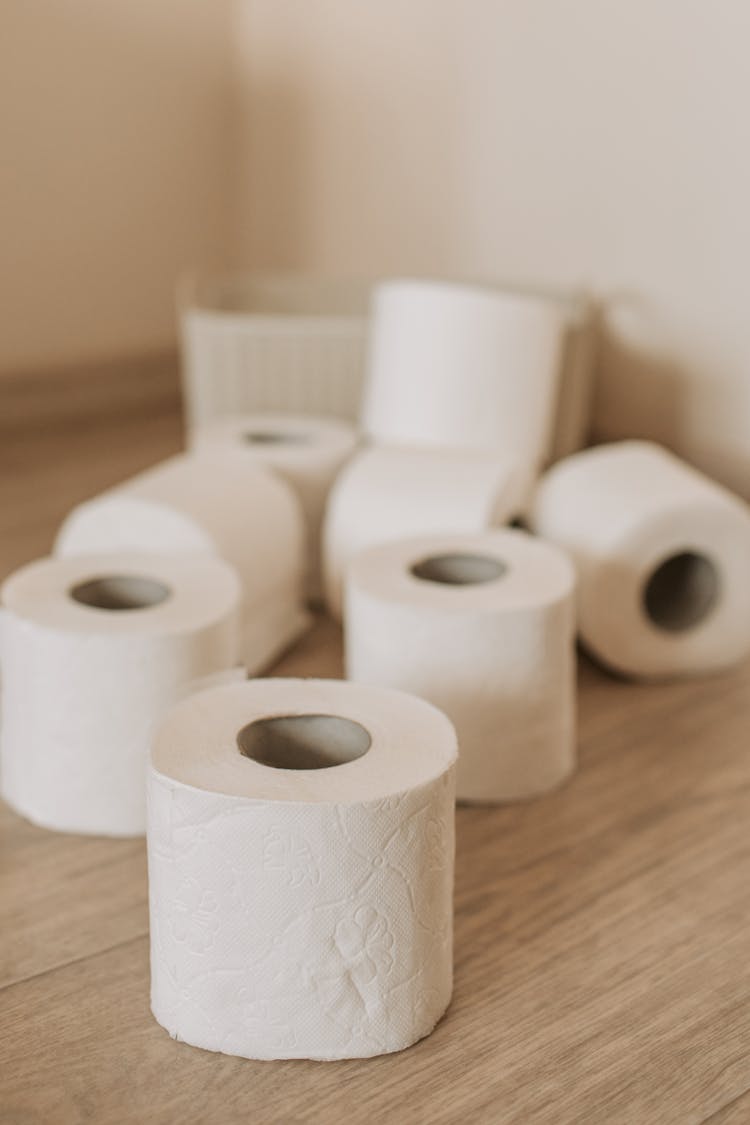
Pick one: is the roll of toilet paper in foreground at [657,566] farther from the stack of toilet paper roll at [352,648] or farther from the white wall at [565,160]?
the white wall at [565,160]

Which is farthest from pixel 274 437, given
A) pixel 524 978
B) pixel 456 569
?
pixel 524 978

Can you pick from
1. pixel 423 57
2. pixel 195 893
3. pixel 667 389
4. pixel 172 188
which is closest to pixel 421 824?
pixel 195 893

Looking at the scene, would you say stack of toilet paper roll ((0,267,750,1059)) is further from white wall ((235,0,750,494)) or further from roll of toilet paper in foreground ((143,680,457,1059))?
white wall ((235,0,750,494))

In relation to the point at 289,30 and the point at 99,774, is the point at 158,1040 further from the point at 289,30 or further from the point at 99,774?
the point at 289,30

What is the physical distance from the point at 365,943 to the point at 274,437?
3.16 feet

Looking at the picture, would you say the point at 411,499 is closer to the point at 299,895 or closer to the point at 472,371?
the point at 472,371

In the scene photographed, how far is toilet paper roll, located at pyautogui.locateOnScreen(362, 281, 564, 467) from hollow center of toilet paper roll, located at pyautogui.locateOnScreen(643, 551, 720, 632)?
0.25 meters

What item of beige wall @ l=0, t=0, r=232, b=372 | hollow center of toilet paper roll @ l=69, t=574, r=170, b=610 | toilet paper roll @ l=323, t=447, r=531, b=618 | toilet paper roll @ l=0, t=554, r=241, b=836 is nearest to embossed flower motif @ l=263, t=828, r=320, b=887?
toilet paper roll @ l=0, t=554, r=241, b=836

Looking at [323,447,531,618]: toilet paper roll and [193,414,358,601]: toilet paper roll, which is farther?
[193,414,358,601]: toilet paper roll

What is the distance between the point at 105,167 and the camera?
223cm

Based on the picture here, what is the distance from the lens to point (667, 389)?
1884 millimetres

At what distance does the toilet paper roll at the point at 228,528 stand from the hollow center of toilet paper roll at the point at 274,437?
0.60ft

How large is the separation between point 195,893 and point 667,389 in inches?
49.9

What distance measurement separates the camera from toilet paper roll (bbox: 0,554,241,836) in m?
1.03
